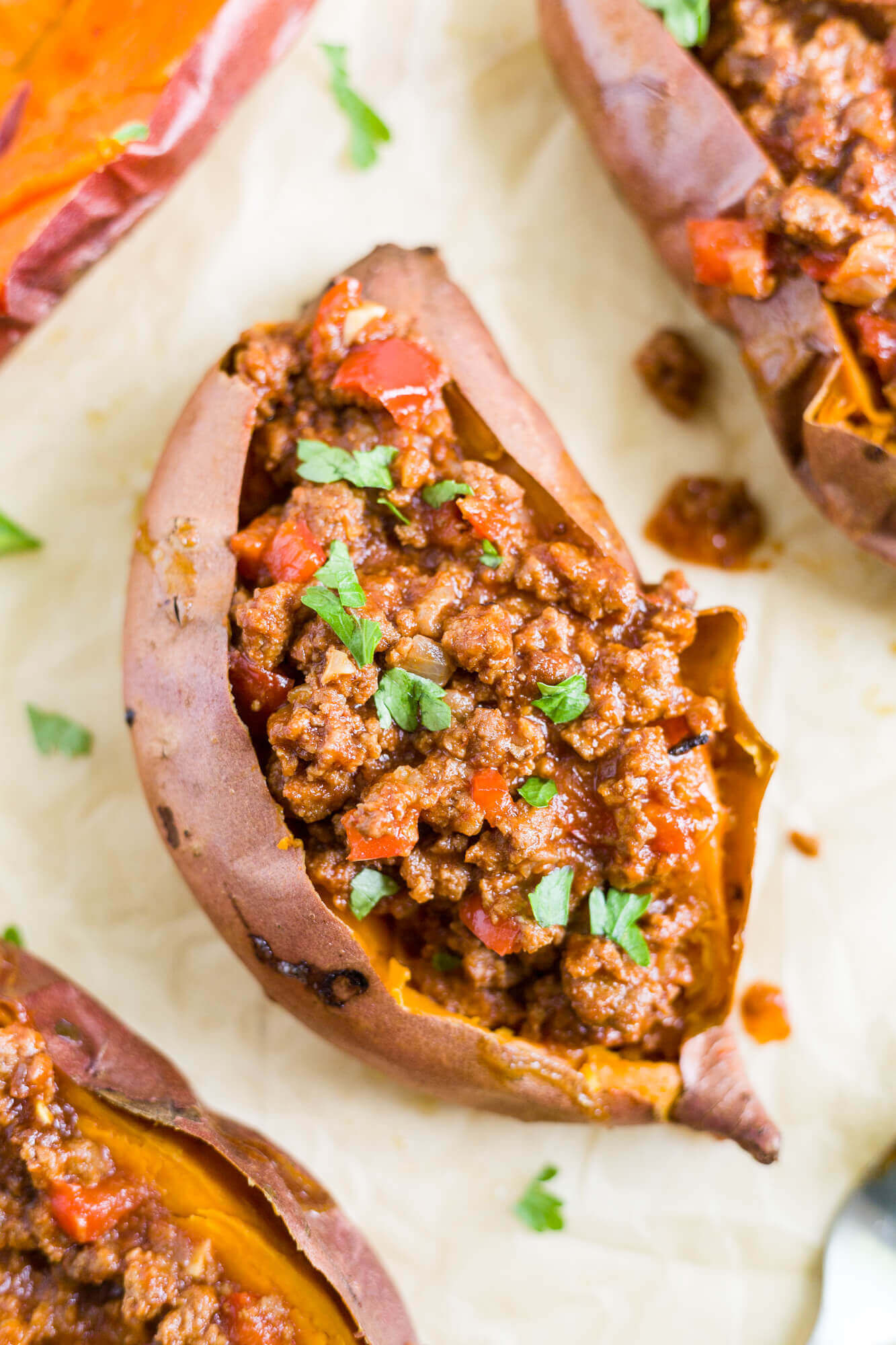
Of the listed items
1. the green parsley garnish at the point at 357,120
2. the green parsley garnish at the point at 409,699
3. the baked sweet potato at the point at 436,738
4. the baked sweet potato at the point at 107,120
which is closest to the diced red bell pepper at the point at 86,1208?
the baked sweet potato at the point at 436,738

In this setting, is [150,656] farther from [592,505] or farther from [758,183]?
[758,183]

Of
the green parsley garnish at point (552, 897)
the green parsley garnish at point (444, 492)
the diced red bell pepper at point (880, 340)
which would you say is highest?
the green parsley garnish at point (444, 492)

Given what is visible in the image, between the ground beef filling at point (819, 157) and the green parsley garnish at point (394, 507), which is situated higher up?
the green parsley garnish at point (394, 507)

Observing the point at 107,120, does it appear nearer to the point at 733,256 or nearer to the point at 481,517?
the point at 481,517

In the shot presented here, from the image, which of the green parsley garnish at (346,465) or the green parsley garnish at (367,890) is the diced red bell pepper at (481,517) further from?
the green parsley garnish at (367,890)

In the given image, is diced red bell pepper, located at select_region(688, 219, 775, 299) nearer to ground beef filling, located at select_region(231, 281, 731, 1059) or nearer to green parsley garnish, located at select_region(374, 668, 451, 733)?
ground beef filling, located at select_region(231, 281, 731, 1059)

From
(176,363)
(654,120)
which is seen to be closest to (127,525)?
(176,363)
